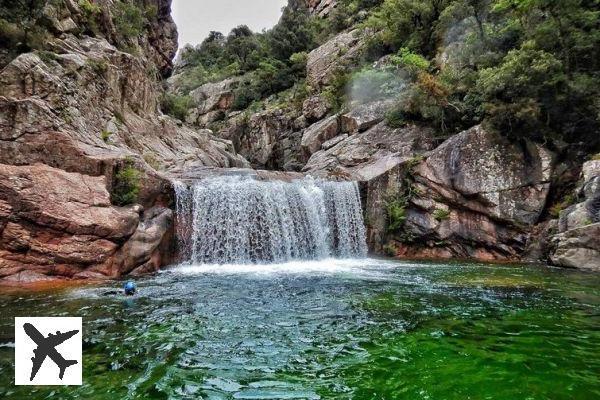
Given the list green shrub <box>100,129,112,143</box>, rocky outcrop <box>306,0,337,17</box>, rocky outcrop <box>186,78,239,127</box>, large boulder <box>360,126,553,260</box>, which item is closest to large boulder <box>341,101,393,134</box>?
large boulder <box>360,126,553,260</box>

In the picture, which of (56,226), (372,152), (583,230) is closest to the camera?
(56,226)

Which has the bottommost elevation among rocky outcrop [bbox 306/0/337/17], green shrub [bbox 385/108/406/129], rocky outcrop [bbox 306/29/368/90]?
green shrub [bbox 385/108/406/129]

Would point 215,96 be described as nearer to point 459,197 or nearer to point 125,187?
point 125,187

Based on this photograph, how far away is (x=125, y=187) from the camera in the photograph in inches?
479

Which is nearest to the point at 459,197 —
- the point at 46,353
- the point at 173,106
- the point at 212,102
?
the point at 46,353

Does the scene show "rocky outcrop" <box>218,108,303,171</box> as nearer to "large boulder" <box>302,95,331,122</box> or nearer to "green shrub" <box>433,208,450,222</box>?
"large boulder" <box>302,95,331,122</box>

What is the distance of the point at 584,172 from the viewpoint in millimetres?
13500

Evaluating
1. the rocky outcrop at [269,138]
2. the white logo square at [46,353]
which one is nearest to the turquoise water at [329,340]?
the white logo square at [46,353]

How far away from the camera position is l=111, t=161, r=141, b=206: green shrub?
11898 millimetres

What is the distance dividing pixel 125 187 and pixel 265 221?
5.30 m

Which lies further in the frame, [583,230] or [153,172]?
[153,172]

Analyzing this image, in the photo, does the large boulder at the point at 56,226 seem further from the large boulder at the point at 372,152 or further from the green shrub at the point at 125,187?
the large boulder at the point at 372,152

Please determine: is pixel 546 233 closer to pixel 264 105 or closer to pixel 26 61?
pixel 26 61

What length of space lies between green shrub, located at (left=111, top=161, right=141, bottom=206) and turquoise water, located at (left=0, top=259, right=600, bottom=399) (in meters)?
3.73
